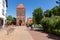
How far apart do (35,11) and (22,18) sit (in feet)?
146

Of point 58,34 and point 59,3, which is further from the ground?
point 59,3

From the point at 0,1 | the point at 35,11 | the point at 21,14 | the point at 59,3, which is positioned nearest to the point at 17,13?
the point at 21,14

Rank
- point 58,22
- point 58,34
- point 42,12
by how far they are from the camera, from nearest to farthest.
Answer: point 58,22, point 58,34, point 42,12

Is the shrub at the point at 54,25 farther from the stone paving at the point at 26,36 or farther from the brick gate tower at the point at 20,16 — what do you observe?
the brick gate tower at the point at 20,16

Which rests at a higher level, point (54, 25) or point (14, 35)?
point (54, 25)

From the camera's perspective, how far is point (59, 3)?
113 feet

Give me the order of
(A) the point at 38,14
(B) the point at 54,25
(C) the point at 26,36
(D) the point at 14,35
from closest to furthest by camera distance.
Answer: (C) the point at 26,36, (D) the point at 14,35, (B) the point at 54,25, (A) the point at 38,14

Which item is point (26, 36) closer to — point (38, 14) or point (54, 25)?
point (54, 25)

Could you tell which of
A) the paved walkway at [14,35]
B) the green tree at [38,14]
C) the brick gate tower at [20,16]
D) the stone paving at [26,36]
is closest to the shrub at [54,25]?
the stone paving at [26,36]

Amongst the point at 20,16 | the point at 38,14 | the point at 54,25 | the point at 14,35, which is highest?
the point at 38,14

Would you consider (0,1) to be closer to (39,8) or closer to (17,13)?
(39,8)

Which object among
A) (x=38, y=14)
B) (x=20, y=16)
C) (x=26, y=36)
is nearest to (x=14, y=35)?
(x=26, y=36)

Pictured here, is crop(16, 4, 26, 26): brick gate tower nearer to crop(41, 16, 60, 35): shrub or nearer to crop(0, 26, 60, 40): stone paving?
crop(0, 26, 60, 40): stone paving

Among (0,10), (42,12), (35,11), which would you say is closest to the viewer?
(0,10)
